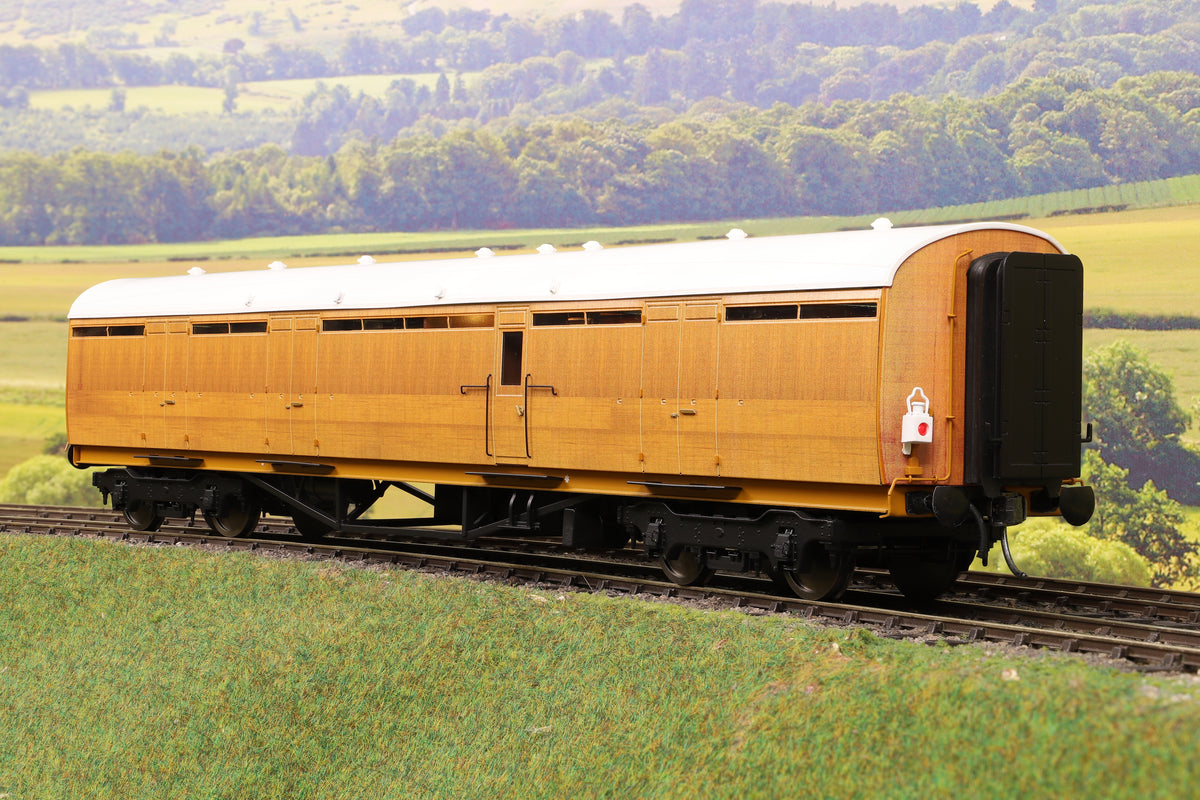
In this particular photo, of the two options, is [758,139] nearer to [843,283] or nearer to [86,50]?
[843,283]

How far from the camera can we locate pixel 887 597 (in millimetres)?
13938

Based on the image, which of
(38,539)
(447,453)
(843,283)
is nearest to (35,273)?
(38,539)

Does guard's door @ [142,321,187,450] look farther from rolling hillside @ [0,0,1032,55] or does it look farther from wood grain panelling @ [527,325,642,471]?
rolling hillside @ [0,0,1032,55]

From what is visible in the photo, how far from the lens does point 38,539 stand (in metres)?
18.6

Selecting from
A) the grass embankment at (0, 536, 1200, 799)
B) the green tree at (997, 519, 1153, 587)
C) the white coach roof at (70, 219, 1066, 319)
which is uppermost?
the white coach roof at (70, 219, 1066, 319)

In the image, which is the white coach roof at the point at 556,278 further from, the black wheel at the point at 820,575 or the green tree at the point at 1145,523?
the green tree at the point at 1145,523

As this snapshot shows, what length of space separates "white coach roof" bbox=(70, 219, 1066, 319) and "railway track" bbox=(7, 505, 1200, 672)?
123 inches

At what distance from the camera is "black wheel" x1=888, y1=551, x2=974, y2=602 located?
13039 mm

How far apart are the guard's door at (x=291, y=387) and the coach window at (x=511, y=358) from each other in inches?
128

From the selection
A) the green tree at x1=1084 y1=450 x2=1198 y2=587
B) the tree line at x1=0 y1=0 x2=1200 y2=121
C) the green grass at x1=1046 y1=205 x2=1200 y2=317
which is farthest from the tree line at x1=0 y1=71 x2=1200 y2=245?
the green tree at x1=1084 y1=450 x2=1198 y2=587

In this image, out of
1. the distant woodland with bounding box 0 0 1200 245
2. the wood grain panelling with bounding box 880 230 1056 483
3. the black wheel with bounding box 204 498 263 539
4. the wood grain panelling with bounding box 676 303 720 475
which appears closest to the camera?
the wood grain panelling with bounding box 880 230 1056 483

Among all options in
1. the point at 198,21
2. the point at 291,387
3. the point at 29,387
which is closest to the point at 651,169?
the point at 29,387

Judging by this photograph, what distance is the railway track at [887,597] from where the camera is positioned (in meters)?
10.8

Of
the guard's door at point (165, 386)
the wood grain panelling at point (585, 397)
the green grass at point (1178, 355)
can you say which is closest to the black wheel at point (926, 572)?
the wood grain panelling at point (585, 397)
